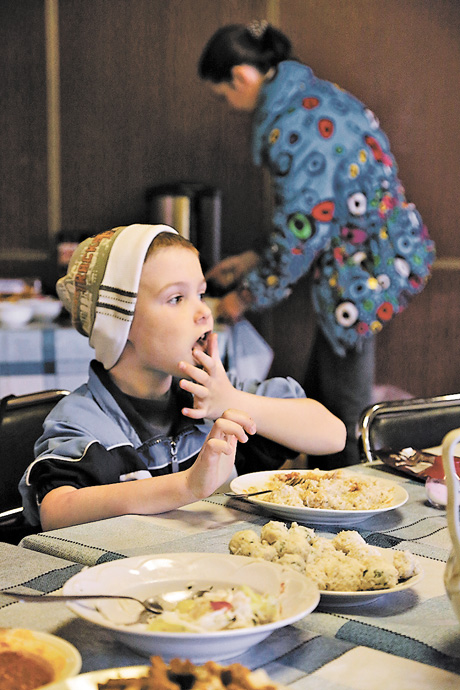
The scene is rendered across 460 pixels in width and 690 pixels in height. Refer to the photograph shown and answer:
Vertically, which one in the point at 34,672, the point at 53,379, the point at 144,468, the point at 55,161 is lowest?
the point at 53,379

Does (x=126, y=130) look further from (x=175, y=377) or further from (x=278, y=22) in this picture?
(x=175, y=377)

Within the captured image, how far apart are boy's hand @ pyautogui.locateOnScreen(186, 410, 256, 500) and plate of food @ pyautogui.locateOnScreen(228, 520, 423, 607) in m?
0.20

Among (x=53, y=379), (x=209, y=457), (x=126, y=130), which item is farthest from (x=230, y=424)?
(x=126, y=130)

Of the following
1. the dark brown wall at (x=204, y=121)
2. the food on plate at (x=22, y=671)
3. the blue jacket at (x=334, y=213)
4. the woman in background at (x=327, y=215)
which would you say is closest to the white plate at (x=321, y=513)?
the food on plate at (x=22, y=671)

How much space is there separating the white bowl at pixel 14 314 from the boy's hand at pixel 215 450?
1812 millimetres

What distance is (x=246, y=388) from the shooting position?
4.75 feet

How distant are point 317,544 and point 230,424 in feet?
Answer: 0.82

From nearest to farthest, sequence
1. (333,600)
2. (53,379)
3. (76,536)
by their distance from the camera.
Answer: (333,600)
(76,536)
(53,379)

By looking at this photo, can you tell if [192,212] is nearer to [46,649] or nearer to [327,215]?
[327,215]

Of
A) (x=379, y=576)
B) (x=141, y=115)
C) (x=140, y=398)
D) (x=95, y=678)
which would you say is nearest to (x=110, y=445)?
(x=140, y=398)

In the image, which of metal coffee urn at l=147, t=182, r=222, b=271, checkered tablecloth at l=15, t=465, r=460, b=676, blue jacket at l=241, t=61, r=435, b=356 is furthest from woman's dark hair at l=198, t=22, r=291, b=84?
checkered tablecloth at l=15, t=465, r=460, b=676

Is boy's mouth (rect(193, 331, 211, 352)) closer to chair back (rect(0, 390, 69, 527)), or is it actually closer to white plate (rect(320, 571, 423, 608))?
chair back (rect(0, 390, 69, 527))

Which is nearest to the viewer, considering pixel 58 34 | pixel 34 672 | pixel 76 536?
pixel 34 672

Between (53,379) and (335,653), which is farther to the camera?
(53,379)
